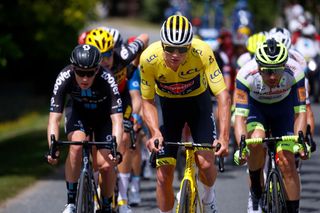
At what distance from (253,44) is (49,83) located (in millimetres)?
15614

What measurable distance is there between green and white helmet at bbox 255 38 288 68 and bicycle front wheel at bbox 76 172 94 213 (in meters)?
1.97

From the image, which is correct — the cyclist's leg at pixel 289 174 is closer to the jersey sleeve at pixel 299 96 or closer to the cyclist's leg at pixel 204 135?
the jersey sleeve at pixel 299 96

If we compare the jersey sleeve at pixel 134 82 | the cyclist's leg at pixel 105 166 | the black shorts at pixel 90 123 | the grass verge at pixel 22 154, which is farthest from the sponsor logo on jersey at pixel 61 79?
the grass verge at pixel 22 154

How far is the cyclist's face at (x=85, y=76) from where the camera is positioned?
911 centimetres

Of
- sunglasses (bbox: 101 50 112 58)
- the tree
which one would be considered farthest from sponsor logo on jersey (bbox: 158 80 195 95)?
the tree

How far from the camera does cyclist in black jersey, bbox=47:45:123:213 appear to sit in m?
9.12

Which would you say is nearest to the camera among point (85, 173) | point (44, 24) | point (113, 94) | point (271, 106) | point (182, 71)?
point (85, 173)

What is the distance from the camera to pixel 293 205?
9578 millimetres

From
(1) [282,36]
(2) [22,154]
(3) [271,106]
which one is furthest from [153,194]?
(2) [22,154]

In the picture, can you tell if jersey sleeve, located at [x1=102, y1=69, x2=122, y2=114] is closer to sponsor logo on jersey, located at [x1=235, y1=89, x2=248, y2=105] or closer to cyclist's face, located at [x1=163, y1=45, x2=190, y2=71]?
cyclist's face, located at [x1=163, y1=45, x2=190, y2=71]

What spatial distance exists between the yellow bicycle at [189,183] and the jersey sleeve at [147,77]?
631mm

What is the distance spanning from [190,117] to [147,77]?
62cm

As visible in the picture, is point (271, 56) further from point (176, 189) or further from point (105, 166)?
point (176, 189)

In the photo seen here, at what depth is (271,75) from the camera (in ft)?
31.0
